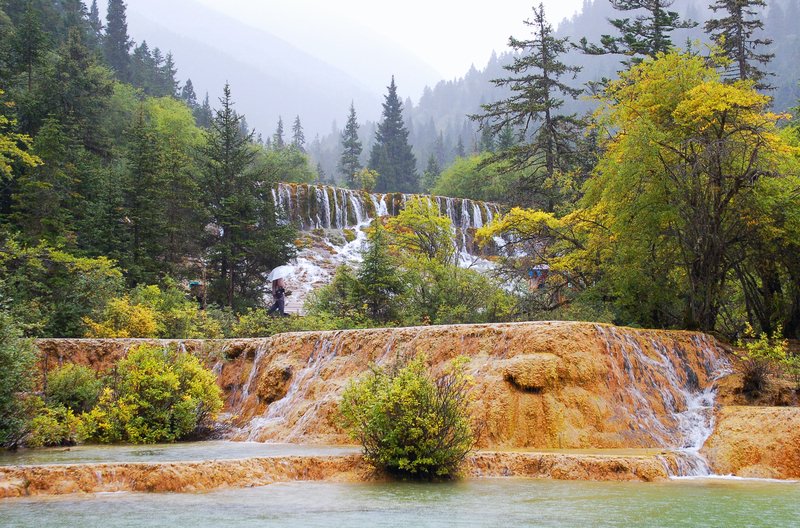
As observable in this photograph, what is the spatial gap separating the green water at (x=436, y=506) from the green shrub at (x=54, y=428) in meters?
5.21

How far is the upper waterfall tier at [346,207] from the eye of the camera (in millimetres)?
41688

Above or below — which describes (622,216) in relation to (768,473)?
above

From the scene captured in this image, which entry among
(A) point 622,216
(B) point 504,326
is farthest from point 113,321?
(A) point 622,216

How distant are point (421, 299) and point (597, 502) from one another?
53.2 feet

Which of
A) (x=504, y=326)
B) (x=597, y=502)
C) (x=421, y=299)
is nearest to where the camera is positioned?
(x=597, y=502)

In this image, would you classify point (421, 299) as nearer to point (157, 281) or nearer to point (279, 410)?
point (279, 410)

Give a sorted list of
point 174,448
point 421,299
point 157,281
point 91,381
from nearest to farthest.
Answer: point 174,448 → point 91,381 → point 421,299 → point 157,281

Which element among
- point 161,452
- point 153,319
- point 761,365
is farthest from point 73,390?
point 761,365

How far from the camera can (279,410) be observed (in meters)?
15.6

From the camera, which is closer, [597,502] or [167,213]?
[597,502]

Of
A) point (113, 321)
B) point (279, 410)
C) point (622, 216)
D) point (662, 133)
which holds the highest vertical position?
point (662, 133)

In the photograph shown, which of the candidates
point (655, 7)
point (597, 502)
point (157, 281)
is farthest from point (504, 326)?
point (655, 7)

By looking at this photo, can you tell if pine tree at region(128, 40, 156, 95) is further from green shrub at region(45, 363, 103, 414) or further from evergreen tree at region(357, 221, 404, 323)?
green shrub at region(45, 363, 103, 414)

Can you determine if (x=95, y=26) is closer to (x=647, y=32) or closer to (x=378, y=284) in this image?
(x=647, y=32)
